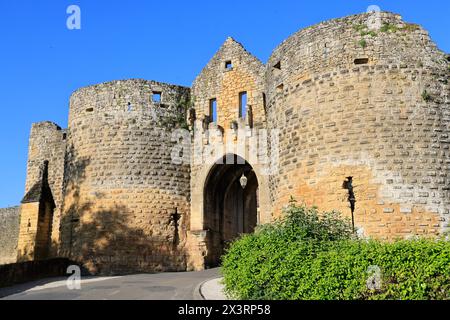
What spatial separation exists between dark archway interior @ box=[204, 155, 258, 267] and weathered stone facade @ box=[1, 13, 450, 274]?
0.09 m

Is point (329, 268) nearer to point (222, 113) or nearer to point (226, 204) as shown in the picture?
point (222, 113)

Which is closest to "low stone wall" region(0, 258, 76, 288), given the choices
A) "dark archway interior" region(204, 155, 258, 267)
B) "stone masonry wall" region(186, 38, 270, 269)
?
"stone masonry wall" region(186, 38, 270, 269)

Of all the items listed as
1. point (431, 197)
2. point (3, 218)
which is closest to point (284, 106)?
point (431, 197)

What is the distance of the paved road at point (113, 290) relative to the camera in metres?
→ 11.6

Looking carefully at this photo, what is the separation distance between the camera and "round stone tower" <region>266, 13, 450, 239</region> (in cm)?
1341

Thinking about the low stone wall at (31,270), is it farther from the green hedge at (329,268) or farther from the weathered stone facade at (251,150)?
the green hedge at (329,268)

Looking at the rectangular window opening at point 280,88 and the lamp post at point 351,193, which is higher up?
the rectangular window opening at point 280,88

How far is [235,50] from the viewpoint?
2122cm

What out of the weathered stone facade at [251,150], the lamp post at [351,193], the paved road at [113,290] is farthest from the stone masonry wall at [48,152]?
the lamp post at [351,193]

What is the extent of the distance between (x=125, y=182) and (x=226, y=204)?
5.37m

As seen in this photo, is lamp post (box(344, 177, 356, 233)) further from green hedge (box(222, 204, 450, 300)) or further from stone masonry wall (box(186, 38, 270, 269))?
stone masonry wall (box(186, 38, 270, 269))

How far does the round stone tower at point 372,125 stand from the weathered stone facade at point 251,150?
3 cm

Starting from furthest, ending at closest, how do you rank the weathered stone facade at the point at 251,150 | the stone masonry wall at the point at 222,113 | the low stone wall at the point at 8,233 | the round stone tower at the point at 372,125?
the low stone wall at the point at 8,233
the stone masonry wall at the point at 222,113
the weathered stone facade at the point at 251,150
the round stone tower at the point at 372,125
